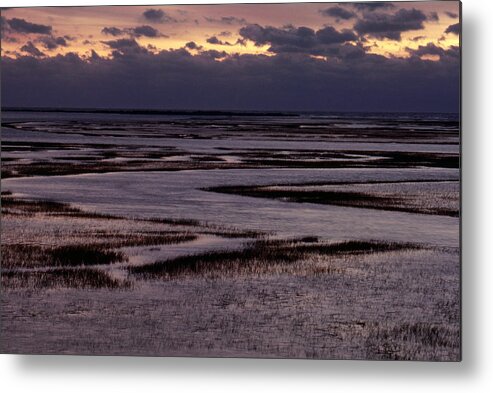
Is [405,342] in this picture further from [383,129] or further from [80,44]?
[80,44]

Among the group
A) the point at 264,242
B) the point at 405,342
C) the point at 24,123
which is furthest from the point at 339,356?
the point at 24,123

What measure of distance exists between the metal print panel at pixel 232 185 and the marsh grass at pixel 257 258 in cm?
1

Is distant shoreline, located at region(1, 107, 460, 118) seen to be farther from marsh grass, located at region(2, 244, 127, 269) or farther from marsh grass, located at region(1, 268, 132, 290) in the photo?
marsh grass, located at region(1, 268, 132, 290)

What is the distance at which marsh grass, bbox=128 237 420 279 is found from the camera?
11211mm

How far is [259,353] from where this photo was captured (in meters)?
10.8

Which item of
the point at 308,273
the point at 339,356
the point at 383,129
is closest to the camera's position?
the point at 339,356

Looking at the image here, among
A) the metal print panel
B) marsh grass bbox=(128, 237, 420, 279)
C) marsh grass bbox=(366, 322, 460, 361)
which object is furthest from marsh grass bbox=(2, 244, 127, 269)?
marsh grass bbox=(366, 322, 460, 361)

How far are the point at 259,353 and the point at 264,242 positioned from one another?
121 centimetres

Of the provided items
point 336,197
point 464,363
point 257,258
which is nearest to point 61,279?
point 257,258

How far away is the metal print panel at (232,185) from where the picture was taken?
1088 centimetres

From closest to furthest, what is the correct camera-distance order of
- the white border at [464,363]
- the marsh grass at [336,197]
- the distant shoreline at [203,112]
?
1. the white border at [464,363]
2. the distant shoreline at [203,112]
3. the marsh grass at [336,197]

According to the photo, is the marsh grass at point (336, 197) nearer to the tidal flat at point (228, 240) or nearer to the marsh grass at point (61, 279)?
A: the tidal flat at point (228, 240)

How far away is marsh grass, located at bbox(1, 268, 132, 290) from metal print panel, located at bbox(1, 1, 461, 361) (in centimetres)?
2

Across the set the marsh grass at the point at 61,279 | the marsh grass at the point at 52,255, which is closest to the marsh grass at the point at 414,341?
the marsh grass at the point at 61,279
